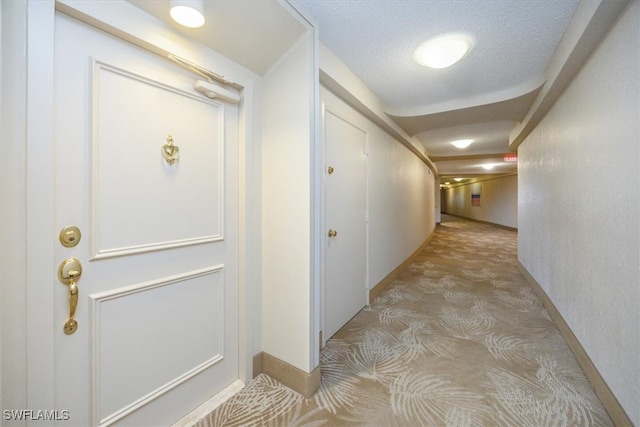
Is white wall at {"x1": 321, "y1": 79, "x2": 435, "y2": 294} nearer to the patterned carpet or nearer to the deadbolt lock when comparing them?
the patterned carpet

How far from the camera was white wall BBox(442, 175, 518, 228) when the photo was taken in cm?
933

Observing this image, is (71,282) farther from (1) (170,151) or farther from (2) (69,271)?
(1) (170,151)

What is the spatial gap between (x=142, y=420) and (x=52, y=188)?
124cm

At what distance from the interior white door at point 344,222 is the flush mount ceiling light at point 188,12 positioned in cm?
116

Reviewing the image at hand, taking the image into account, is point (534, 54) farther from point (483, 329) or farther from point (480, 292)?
point (480, 292)

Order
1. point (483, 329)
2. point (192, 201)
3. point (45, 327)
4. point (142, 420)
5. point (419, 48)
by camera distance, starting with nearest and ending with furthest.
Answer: point (45, 327)
point (142, 420)
point (192, 201)
point (419, 48)
point (483, 329)

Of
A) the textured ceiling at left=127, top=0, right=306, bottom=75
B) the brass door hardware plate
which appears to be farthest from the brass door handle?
the textured ceiling at left=127, top=0, right=306, bottom=75

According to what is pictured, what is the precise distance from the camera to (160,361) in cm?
134

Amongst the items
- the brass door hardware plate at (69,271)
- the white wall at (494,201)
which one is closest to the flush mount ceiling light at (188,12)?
the brass door hardware plate at (69,271)

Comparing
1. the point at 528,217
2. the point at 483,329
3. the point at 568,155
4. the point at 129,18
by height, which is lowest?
the point at 483,329

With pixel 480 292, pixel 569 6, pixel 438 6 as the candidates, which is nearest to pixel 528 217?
pixel 480 292

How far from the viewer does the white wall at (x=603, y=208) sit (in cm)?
129

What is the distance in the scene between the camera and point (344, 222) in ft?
8.13

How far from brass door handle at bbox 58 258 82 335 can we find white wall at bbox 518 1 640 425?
2.71 meters
